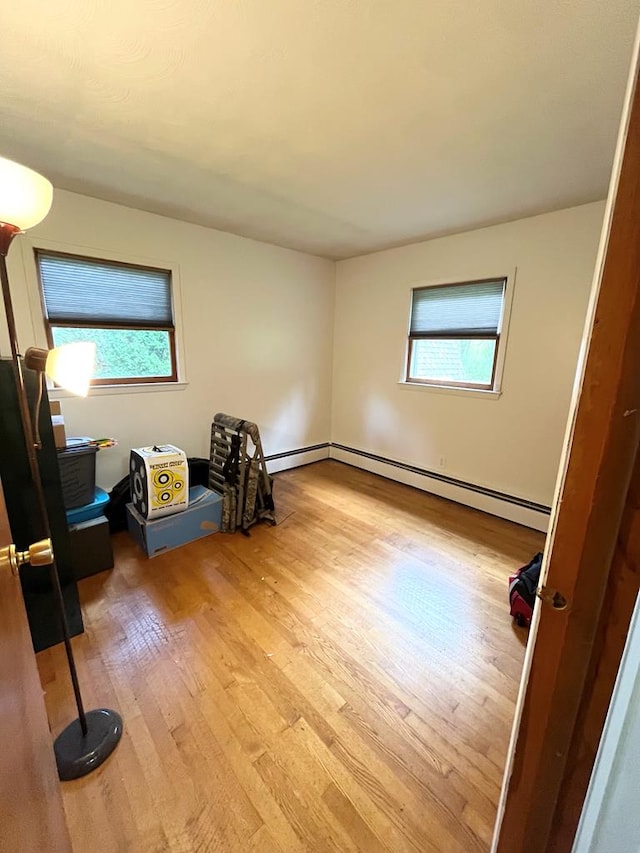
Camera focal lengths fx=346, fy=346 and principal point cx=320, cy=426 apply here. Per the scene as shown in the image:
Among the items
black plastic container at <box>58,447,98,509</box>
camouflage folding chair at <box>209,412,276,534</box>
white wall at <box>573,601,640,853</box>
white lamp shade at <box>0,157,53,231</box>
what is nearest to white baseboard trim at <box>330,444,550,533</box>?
camouflage folding chair at <box>209,412,276,534</box>

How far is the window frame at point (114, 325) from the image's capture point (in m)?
2.42

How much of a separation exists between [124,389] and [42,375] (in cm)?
178

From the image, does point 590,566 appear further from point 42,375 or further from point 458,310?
point 458,310

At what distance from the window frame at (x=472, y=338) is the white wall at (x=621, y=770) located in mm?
2862

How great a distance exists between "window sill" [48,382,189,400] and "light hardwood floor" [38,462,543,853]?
1271mm

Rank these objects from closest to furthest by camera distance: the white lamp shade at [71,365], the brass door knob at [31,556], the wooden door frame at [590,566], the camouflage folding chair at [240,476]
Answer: the wooden door frame at [590,566] < the brass door knob at [31,556] < the white lamp shade at [71,365] < the camouflage folding chair at [240,476]

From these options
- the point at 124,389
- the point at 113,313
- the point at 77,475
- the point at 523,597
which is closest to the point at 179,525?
the point at 77,475

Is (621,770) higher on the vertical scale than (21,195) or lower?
lower

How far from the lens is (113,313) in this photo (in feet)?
8.96

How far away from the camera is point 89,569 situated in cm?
221

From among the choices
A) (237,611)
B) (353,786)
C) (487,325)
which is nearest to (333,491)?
(237,611)

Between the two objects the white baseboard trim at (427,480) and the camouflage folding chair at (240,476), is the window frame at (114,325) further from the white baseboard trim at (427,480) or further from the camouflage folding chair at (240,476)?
the white baseboard trim at (427,480)

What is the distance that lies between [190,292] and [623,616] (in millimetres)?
3376

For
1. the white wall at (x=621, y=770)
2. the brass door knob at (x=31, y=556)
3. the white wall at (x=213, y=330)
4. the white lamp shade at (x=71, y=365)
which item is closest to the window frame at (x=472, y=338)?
the white wall at (x=213, y=330)
